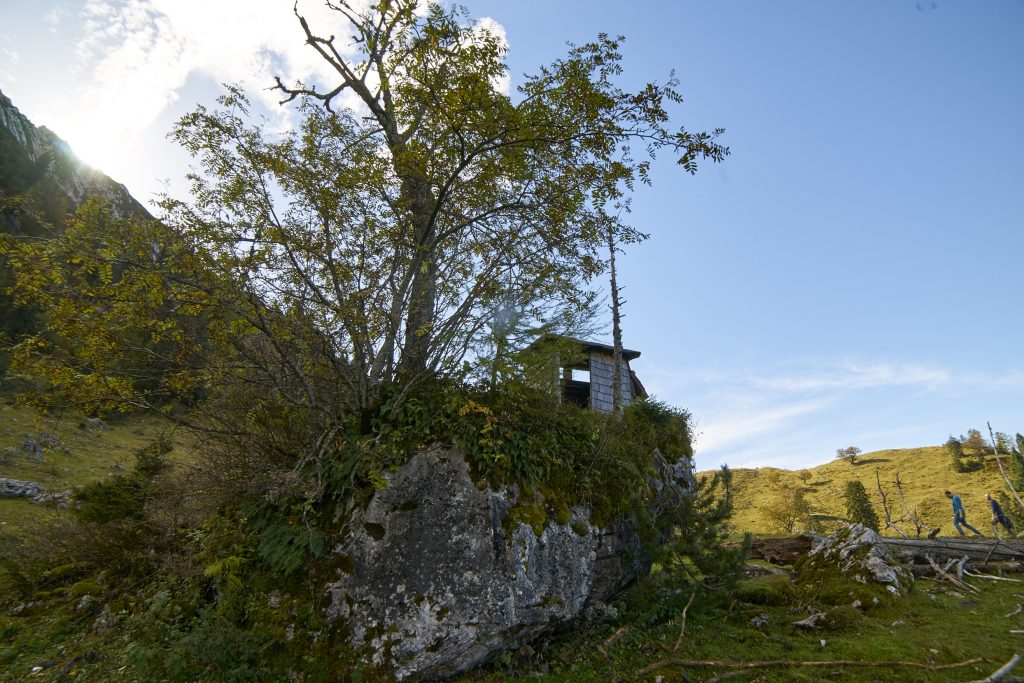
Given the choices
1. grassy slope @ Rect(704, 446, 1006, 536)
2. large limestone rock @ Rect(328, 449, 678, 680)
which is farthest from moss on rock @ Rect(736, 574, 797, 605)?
grassy slope @ Rect(704, 446, 1006, 536)

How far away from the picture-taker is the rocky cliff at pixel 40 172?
→ 172 feet

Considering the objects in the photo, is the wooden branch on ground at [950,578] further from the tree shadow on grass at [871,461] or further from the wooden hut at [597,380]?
the tree shadow on grass at [871,461]

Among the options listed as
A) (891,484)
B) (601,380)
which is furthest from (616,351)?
(891,484)

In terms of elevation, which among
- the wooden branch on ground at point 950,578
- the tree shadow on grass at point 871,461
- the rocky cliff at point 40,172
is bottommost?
the wooden branch on ground at point 950,578

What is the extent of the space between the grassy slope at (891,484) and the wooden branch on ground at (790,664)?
97.8 feet

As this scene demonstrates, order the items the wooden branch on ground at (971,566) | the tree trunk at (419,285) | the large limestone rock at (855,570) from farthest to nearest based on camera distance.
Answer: the wooden branch on ground at (971,566) → the large limestone rock at (855,570) → the tree trunk at (419,285)

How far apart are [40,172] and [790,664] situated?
97.9 meters

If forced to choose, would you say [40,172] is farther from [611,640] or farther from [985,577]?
[985,577]

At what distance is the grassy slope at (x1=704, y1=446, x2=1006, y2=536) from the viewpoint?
124ft

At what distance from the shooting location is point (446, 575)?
23.6ft

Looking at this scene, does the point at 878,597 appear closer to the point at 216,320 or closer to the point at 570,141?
the point at 570,141

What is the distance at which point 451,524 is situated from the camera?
24.8 feet

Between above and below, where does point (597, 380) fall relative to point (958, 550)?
above

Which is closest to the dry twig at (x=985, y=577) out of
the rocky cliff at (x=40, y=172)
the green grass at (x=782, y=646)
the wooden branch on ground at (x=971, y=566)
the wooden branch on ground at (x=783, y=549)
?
the wooden branch on ground at (x=971, y=566)
